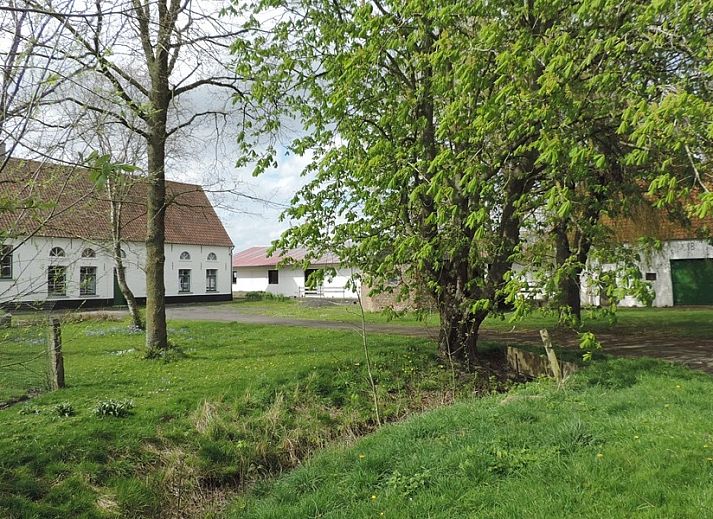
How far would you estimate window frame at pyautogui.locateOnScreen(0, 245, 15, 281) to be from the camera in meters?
3.29

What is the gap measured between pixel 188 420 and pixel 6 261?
4190 mm

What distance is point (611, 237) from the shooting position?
23.6 feet

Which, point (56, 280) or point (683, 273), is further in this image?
point (683, 273)

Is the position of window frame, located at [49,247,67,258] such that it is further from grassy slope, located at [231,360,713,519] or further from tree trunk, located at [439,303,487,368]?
tree trunk, located at [439,303,487,368]

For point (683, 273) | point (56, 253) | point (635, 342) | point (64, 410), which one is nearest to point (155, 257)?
point (64, 410)

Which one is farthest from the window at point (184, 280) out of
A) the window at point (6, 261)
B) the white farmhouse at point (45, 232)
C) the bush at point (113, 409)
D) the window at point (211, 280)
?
the window at point (6, 261)

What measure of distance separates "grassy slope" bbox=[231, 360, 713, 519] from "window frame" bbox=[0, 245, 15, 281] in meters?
3.10

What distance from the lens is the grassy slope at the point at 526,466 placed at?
391cm

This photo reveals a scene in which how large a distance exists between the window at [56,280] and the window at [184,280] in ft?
106

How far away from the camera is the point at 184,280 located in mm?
35406

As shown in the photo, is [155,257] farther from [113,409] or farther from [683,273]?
[683,273]

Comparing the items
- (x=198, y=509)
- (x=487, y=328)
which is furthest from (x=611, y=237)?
(x=487, y=328)

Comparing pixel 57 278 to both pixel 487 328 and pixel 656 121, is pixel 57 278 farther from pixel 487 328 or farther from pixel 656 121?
pixel 487 328

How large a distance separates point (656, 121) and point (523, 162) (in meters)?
3.93
